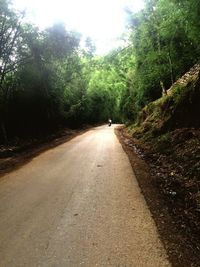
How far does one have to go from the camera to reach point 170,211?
711cm

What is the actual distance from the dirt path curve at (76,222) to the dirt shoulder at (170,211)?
20 cm

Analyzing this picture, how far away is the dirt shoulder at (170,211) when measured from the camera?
5.14 metres

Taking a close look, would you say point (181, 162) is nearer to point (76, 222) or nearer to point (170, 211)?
point (170, 211)

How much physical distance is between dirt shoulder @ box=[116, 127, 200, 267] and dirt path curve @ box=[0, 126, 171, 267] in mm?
195

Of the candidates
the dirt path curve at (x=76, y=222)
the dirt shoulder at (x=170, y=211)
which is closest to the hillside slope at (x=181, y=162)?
the dirt shoulder at (x=170, y=211)

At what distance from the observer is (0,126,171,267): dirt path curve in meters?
4.98

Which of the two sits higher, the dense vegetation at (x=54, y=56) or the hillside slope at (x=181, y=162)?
the dense vegetation at (x=54, y=56)

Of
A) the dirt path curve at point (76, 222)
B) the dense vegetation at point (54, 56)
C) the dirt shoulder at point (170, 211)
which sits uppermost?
the dense vegetation at point (54, 56)

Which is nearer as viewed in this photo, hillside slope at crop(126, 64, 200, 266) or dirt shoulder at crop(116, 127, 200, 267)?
dirt shoulder at crop(116, 127, 200, 267)

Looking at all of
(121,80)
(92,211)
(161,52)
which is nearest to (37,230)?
(92,211)

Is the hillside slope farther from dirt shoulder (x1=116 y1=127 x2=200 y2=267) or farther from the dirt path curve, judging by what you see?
the dirt path curve

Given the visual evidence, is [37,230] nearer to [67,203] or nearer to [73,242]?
[73,242]

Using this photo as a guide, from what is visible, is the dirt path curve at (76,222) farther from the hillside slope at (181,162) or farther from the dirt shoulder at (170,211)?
the hillside slope at (181,162)

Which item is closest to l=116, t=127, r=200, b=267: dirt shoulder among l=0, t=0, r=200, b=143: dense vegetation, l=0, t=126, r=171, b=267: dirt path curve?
l=0, t=126, r=171, b=267: dirt path curve
